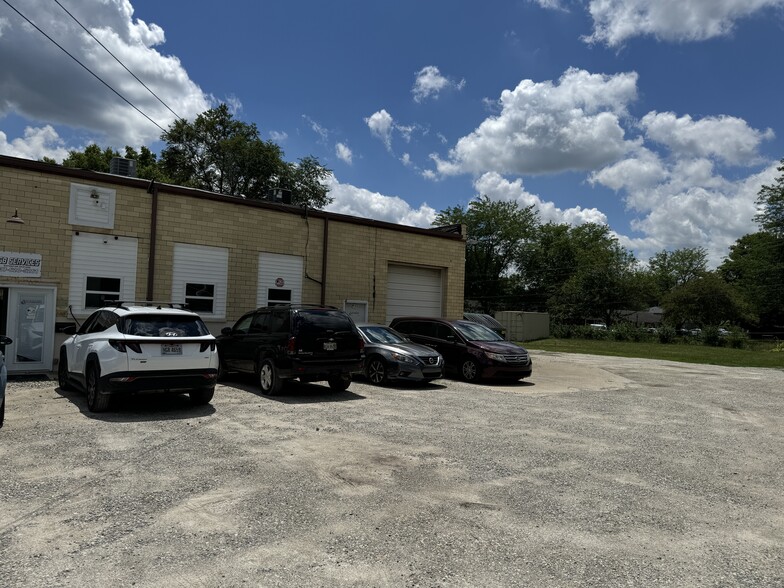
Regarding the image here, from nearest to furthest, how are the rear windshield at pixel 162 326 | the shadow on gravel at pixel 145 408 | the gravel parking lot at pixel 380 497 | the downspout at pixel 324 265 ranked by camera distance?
the gravel parking lot at pixel 380 497 < the shadow on gravel at pixel 145 408 < the rear windshield at pixel 162 326 < the downspout at pixel 324 265

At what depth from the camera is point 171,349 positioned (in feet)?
28.9

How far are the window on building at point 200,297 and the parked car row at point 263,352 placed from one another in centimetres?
348

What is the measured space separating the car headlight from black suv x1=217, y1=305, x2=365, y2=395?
5.33ft

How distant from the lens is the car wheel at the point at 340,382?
11.5 metres

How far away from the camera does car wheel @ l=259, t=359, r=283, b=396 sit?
10734 millimetres

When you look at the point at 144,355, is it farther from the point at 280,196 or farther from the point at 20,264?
the point at 280,196

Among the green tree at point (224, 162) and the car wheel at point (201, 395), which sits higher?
the green tree at point (224, 162)

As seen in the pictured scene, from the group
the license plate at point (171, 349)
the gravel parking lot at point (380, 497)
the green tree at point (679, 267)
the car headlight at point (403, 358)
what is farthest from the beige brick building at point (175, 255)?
the green tree at point (679, 267)

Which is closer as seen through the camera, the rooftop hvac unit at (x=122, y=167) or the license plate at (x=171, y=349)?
the license plate at (x=171, y=349)

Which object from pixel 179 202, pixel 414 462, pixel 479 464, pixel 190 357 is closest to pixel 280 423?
pixel 190 357

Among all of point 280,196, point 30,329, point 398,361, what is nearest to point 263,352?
point 398,361

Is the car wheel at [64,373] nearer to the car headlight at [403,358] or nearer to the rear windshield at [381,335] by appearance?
the rear windshield at [381,335]

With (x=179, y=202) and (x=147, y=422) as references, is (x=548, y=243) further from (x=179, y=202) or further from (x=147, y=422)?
(x=147, y=422)

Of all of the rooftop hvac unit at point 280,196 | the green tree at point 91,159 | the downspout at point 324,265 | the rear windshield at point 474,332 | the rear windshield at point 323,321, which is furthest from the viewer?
the green tree at point 91,159
